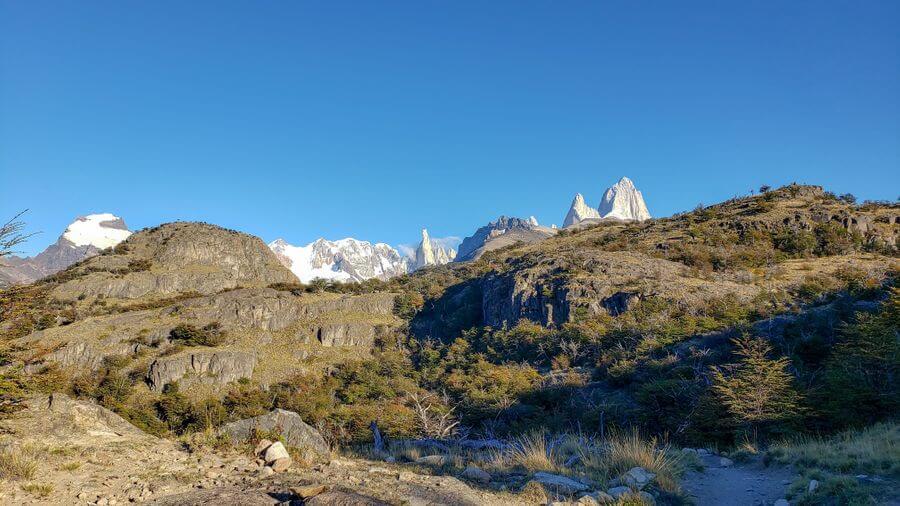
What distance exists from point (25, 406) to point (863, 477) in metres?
13.8

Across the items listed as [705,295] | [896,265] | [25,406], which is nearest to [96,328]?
[25,406]

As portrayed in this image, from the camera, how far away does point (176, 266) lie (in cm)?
7694

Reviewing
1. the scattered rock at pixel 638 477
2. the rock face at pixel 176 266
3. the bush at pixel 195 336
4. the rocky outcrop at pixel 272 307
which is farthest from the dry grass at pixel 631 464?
the rock face at pixel 176 266

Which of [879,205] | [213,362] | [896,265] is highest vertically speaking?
[879,205]

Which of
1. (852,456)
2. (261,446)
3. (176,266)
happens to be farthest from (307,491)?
(176,266)

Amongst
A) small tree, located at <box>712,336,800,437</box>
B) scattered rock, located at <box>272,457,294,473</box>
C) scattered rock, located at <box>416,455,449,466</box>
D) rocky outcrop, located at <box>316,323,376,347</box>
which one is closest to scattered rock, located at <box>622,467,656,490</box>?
scattered rock, located at <box>416,455,449,466</box>

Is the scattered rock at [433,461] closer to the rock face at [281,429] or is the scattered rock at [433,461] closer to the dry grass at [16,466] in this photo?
the rock face at [281,429]

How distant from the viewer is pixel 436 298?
218ft

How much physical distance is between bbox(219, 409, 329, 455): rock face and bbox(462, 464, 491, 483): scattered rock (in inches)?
101

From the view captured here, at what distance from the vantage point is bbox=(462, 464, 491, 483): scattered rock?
722cm

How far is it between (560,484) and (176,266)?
8628 centimetres

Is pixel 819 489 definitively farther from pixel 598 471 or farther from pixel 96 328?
pixel 96 328

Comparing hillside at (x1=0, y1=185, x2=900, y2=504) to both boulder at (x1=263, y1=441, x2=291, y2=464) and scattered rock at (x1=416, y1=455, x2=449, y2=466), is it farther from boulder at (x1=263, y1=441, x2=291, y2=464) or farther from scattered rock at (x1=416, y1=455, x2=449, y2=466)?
boulder at (x1=263, y1=441, x2=291, y2=464)

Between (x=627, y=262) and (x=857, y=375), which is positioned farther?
(x=627, y=262)
